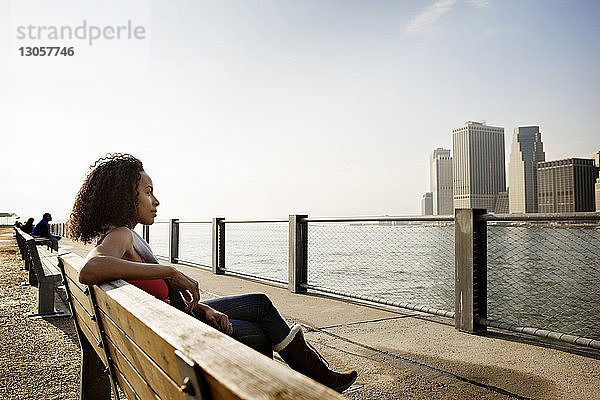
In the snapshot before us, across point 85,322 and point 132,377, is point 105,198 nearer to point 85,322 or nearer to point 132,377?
point 85,322

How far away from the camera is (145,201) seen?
248 centimetres

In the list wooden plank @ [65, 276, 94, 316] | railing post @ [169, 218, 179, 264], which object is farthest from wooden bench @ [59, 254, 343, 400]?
railing post @ [169, 218, 179, 264]

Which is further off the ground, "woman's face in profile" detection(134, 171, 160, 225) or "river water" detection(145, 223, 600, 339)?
"woman's face in profile" detection(134, 171, 160, 225)

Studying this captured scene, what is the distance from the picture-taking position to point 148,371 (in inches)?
48.3

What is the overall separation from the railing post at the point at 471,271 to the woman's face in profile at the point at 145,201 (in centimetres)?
308

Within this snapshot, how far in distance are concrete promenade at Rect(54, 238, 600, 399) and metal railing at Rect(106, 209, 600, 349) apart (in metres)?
0.18

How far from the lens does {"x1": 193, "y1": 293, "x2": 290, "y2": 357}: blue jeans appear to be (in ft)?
7.94

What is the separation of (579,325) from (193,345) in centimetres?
942

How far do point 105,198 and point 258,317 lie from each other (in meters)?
0.96

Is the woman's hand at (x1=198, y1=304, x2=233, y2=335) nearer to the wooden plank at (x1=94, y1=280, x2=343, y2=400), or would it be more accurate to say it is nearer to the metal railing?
the wooden plank at (x1=94, y1=280, x2=343, y2=400)

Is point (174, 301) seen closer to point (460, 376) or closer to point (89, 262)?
point (89, 262)

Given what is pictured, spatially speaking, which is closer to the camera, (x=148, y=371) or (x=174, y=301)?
(x=148, y=371)

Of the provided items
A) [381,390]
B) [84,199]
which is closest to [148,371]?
[84,199]

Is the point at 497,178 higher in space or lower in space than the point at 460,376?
higher
